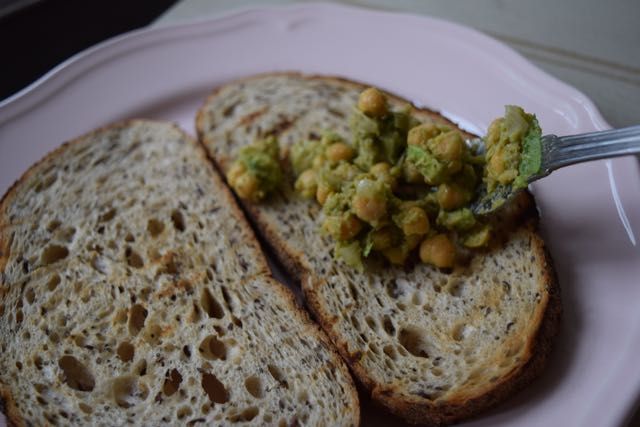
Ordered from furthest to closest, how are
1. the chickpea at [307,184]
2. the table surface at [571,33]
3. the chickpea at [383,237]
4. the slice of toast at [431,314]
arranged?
the table surface at [571,33]
the chickpea at [307,184]
the chickpea at [383,237]
the slice of toast at [431,314]

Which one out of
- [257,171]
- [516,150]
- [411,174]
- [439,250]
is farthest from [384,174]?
[257,171]

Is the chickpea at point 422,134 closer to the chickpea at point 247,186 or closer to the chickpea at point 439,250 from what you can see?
the chickpea at point 439,250

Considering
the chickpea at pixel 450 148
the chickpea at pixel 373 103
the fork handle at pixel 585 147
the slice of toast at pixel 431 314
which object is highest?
the chickpea at pixel 373 103

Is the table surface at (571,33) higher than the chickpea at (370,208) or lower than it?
lower

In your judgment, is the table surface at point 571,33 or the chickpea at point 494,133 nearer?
the chickpea at point 494,133

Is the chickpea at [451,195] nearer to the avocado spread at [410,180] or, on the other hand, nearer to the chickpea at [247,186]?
the avocado spread at [410,180]

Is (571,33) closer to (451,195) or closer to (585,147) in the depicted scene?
(585,147)

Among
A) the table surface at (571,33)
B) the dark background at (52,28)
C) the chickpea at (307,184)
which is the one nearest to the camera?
the chickpea at (307,184)

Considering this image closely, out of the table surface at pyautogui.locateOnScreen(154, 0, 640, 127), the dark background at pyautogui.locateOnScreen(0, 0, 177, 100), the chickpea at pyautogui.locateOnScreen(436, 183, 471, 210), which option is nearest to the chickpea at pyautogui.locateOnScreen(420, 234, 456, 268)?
the chickpea at pyautogui.locateOnScreen(436, 183, 471, 210)

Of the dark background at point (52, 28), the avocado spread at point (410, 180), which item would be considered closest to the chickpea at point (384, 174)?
the avocado spread at point (410, 180)
